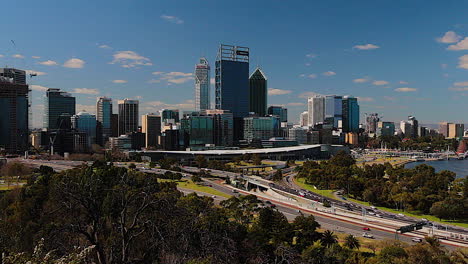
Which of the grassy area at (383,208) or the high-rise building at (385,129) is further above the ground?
the high-rise building at (385,129)

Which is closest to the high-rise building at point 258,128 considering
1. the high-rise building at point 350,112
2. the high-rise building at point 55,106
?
the high-rise building at point 55,106

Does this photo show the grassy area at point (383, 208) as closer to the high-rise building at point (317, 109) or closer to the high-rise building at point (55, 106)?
the high-rise building at point (55, 106)

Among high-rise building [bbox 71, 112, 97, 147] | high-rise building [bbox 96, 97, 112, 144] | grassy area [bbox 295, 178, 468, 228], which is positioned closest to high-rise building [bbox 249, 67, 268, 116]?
high-rise building [bbox 96, 97, 112, 144]

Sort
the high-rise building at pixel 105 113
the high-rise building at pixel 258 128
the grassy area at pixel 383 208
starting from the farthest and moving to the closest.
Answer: the high-rise building at pixel 105 113
the high-rise building at pixel 258 128
the grassy area at pixel 383 208

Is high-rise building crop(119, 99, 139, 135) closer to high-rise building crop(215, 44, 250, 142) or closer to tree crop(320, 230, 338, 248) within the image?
high-rise building crop(215, 44, 250, 142)

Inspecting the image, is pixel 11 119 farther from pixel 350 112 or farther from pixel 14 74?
pixel 350 112

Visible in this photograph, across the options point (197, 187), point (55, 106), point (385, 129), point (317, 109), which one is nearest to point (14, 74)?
point (55, 106)

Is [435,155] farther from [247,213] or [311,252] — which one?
[311,252]
